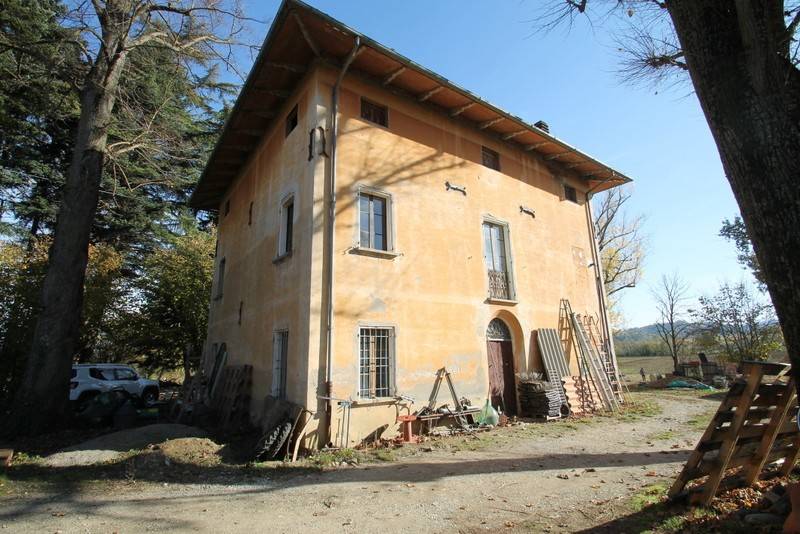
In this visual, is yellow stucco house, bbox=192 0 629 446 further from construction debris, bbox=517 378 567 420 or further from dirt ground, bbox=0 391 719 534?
dirt ground, bbox=0 391 719 534

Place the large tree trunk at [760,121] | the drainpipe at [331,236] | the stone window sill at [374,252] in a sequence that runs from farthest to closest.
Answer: the stone window sill at [374,252] → the drainpipe at [331,236] → the large tree trunk at [760,121]

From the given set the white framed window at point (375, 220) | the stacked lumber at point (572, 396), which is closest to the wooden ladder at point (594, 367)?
the stacked lumber at point (572, 396)

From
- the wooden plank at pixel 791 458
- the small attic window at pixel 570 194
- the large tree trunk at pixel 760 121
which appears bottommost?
the wooden plank at pixel 791 458

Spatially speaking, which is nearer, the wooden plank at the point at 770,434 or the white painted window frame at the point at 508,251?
the wooden plank at the point at 770,434

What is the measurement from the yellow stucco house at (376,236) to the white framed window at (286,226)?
3 centimetres

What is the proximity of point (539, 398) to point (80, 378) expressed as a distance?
51.6 ft

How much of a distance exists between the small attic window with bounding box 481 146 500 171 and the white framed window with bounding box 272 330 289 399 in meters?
7.60

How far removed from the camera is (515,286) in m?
11.7

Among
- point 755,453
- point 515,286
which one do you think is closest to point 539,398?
point 515,286

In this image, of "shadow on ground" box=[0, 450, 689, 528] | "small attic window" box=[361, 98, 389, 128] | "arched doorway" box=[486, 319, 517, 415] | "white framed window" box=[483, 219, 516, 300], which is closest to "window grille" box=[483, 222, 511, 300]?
"white framed window" box=[483, 219, 516, 300]

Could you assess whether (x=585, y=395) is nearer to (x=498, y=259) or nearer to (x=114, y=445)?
(x=498, y=259)

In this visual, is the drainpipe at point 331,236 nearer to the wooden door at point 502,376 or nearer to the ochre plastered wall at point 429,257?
the ochre plastered wall at point 429,257

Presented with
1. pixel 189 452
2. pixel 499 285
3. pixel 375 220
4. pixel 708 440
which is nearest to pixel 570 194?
pixel 499 285

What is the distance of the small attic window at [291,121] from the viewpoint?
10.4 meters
